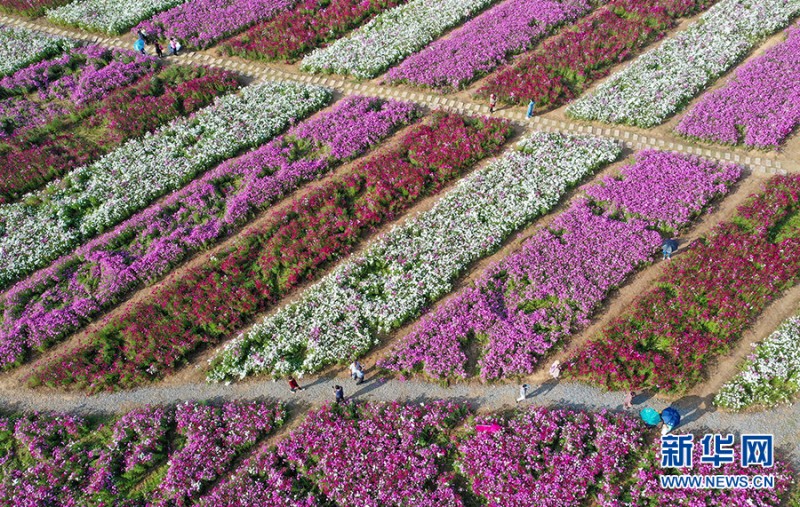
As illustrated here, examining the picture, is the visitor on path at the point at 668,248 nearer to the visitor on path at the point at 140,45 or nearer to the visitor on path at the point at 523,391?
the visitor on path at the point at 523,391

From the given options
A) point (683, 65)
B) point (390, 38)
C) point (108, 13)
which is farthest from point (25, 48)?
point (683, 65)

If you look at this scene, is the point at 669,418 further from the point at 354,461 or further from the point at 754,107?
the point at 754,107

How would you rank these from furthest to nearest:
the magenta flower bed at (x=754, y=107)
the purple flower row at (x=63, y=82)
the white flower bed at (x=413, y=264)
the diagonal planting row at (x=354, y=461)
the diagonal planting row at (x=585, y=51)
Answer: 1. the purple flower row at (x=63, y=82)
2. the diagonal planting row at (x=585, y=51)
3. the magenta flower bed at (x=754, y=107)
4. the white flower bed at (x=413, y=264)
5. the diagonal planting row at (x=354, y=461)

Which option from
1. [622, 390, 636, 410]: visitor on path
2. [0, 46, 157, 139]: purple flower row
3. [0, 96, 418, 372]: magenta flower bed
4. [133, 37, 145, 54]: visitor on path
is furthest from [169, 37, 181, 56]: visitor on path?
[622, 390, 636, 410]: visitor on path

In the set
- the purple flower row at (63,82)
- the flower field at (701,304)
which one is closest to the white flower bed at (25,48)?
the purple flower row at (63,82)

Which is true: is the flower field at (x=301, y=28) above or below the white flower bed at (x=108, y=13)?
below

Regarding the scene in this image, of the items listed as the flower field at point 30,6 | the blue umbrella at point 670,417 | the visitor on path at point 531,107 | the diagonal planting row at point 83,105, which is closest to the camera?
the blue umbrella at point 670,417

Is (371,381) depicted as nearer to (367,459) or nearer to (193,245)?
(367,459)
